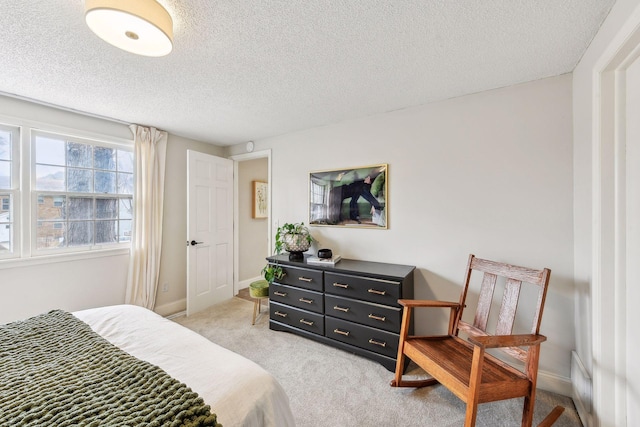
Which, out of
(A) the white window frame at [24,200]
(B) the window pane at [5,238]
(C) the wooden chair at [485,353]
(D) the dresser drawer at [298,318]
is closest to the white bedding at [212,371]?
(C) the wooden chair at [485,353]

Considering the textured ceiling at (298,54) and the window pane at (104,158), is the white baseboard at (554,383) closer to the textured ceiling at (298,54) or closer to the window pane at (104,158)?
the textured ceiling at (298,54)

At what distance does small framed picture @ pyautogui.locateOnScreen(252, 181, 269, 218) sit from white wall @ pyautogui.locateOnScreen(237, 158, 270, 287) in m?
0.06

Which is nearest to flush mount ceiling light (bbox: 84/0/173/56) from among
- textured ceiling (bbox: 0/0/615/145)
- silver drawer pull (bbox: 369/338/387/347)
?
textured ceiling (bbox: 0/0/615/145)

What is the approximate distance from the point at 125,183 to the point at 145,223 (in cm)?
54

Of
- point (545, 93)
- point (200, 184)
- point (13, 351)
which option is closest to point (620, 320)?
point (545, 93)

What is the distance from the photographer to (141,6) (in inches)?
45.6

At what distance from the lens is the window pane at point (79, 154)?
8.89 ft

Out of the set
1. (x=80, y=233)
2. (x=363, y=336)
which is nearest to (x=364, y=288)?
(x=363, y=336)

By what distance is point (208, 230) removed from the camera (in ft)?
11.5

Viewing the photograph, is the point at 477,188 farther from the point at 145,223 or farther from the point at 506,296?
the point at 145,223

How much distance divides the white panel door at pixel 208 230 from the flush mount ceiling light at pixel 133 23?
1.97m

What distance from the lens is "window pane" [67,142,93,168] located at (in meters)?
2.71

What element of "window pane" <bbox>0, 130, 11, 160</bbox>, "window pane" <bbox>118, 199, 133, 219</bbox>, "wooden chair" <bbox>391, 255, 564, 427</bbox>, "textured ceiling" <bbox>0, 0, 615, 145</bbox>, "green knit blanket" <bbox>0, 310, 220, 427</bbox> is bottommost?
"wooden chair" <bbox>391, 255, 564, 427</bbox>

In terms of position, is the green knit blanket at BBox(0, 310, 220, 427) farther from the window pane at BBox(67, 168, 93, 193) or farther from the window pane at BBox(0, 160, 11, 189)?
the window pane at BBox(67, 168, 93, 193)
